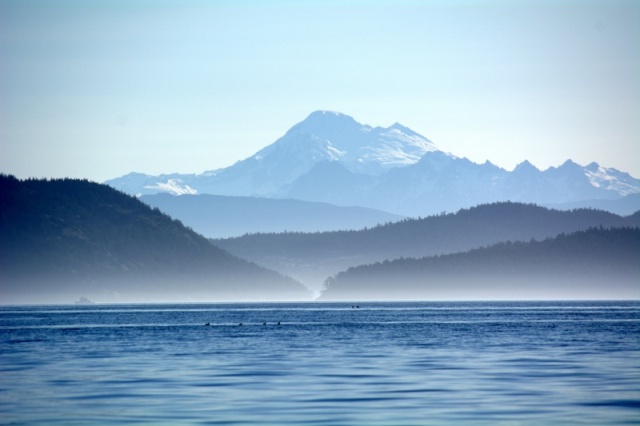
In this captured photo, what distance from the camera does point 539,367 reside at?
79.2 m

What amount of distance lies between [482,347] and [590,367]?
24.8 metres

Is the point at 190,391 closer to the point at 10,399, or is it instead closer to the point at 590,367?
the point at 10,399

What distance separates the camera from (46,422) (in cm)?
5338

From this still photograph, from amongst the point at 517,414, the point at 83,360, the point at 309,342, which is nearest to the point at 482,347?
the point at 309,342

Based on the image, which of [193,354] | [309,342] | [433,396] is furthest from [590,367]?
[309,342]

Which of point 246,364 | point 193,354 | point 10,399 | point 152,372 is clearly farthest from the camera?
point 193,354

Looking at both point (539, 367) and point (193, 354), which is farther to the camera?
point (193, 354)

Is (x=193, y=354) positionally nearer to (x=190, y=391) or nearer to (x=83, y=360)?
(x=83, y=360)

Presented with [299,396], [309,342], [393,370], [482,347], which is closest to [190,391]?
[299,396]

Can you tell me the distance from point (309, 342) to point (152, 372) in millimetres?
39310

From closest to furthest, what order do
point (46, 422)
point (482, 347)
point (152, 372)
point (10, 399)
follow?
point (46, 422) → point (10, 399) → point (152, 372) → point (482, 347)

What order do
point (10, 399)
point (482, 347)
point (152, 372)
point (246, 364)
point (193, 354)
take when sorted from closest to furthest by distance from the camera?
point (10, 399)
point (152, 372)
point (246, 364)
point (193, 354)
point (482, 347)

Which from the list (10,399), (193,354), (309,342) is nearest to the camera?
(10,399)

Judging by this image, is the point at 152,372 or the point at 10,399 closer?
the point at 10,399
